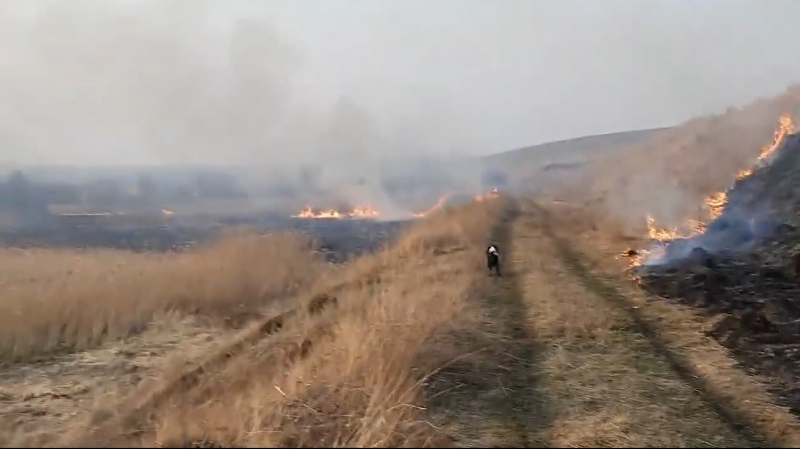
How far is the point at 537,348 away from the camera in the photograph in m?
12.4

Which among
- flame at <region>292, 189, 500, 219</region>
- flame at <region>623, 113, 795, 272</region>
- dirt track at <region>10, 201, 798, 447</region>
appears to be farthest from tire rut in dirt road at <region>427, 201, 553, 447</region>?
flame at <region>292, 189, 500, 219</region>

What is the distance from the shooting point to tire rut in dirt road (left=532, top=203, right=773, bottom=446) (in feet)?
31.4

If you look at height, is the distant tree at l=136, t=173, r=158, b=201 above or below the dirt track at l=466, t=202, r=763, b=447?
above

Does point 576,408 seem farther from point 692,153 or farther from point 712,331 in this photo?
point 692,153

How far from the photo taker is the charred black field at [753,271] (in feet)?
43.6

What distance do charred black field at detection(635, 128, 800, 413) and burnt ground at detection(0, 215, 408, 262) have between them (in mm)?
13339

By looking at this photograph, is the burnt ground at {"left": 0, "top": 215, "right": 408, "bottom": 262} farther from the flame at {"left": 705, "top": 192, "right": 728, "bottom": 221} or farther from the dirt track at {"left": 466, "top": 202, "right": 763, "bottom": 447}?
the dirt track at {"left": 466, "top": 202, "right": 763, "bottom": 447}

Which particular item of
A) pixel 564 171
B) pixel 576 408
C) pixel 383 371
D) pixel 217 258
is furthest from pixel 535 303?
pixel 564 171

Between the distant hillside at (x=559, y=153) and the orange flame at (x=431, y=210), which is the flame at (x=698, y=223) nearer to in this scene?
the orange flame at (x=431, y=210)

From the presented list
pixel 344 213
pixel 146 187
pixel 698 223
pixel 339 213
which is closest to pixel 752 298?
pixel 698 223

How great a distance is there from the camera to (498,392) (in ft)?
33.2

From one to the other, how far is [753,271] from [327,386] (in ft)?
45.1

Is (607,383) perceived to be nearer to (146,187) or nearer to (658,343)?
(658,343)

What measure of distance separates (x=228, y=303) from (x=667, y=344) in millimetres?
10553
